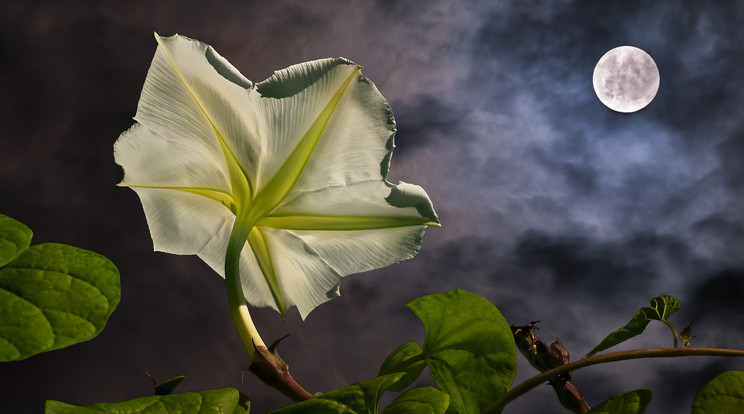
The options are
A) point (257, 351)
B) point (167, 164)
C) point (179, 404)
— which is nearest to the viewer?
point (179, 404)

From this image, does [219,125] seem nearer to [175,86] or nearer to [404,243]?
[175,86]

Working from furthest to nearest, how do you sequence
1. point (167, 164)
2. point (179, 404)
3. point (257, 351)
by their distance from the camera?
point (167, 164) < point (257, 351) < point (179, 404)

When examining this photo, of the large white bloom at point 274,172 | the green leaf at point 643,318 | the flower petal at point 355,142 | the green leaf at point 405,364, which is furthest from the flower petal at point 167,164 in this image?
the green leaf at point 643,318

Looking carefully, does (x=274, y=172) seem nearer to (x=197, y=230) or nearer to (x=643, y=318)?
(x=197, y=230)

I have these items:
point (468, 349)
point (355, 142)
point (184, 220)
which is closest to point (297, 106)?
point (355, 142)

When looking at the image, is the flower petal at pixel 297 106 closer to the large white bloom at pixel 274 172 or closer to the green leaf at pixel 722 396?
the large white bloom at pixel 274 172

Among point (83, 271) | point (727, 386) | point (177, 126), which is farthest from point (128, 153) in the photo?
point (727, 386)

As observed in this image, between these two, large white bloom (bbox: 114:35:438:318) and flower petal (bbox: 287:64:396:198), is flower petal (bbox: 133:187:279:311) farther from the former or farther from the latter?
flower petal (bbox: 287:64:396:198)
